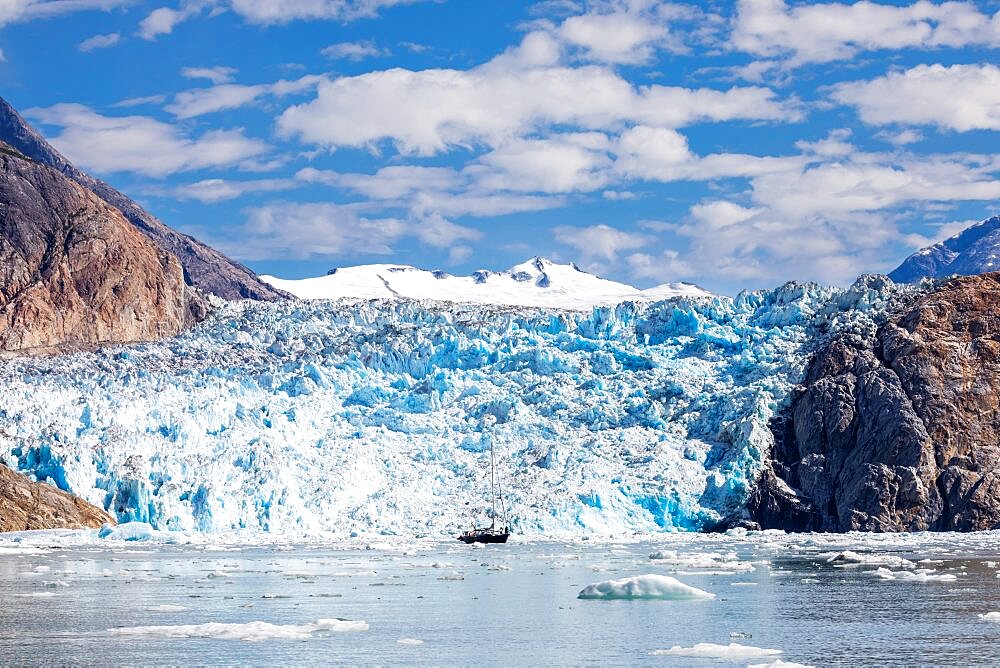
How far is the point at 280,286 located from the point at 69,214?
52697 mm

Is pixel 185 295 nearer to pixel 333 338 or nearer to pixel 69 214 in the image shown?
pixel 69 214

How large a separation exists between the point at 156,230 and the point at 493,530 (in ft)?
264

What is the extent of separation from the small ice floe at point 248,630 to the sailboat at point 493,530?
2551 cm

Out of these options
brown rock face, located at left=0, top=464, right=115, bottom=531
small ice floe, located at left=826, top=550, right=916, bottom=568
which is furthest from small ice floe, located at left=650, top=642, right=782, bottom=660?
brown rock face, located at left=0, top=464, right=115, bottom=531

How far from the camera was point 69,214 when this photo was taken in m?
81.3

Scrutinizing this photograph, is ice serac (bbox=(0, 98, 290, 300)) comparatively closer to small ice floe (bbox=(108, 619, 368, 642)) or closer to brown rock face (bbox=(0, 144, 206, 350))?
brown rock face (bbox=(0, 144, 206, 350))

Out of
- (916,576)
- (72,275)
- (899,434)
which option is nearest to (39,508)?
(72,275)

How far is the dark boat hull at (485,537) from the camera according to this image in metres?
45.5

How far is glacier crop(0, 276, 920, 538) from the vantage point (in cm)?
5009

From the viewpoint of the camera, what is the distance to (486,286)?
482ft

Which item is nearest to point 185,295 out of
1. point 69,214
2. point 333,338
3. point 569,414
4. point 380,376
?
point 69,214

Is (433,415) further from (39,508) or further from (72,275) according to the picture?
(72,275)

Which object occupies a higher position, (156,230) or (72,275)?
(156,230)

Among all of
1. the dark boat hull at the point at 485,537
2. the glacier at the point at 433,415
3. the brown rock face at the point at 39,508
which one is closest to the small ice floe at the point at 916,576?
the dark boat hull at the point at 485,537
